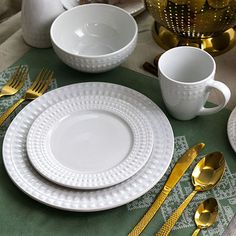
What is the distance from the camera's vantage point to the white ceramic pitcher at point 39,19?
0.72m

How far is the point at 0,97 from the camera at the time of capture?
0.66m

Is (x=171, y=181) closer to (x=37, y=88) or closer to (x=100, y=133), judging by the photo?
(x=100, y=133)

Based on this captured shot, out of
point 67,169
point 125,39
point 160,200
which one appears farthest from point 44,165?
point 125,39

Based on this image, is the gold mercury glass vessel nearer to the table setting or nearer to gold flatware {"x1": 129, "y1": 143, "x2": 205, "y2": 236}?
the table setting

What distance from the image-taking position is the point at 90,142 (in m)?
0.59

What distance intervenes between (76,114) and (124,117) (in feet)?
0.21

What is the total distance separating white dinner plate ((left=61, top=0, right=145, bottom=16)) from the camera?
0.78m

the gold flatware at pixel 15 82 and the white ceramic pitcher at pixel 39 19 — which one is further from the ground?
the white ceramic pitcher at pixel 39 19

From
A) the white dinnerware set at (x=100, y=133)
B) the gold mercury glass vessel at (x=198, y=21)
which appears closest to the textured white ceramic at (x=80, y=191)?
the white dinnerware set at (x=100, y=133)

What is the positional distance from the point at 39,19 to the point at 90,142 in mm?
242

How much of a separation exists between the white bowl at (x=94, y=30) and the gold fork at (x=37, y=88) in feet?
0.16

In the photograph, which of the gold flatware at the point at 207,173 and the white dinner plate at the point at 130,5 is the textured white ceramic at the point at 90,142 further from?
the white dinner plate at the point at 130,5

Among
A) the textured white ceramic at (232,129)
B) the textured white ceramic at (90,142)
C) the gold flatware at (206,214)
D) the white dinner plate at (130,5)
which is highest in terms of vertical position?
the white dinner plate at (130,5)

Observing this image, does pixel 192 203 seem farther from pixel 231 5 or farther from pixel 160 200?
pixel 231 5
